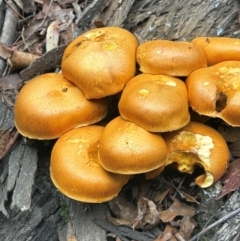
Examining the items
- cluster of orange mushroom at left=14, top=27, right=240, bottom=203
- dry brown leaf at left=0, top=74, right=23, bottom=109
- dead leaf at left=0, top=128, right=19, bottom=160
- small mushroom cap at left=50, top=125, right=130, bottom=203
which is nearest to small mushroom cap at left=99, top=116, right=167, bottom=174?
cluster of orange mushroom at left=14, top=27, right=240, bottom=203

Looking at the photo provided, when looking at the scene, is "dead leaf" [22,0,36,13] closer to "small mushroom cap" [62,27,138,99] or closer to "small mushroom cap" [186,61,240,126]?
"small mushroom cap" [62,27,138,99]

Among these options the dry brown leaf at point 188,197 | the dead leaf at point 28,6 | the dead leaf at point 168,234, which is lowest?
the dead leaf at point 168,234

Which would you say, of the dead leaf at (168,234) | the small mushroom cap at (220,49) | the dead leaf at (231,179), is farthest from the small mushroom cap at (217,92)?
the dead leaf at (168,234)

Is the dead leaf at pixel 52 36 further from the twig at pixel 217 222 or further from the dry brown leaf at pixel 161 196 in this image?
the twig at pixel 217 222

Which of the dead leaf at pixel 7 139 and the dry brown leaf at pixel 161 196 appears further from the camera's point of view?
the dead leaf at pixel 7 139

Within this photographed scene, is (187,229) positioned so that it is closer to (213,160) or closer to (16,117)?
(213,160)

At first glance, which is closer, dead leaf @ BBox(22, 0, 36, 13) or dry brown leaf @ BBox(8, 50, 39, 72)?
dry brown leaf @ BBox(8, 50, 39, 72)
